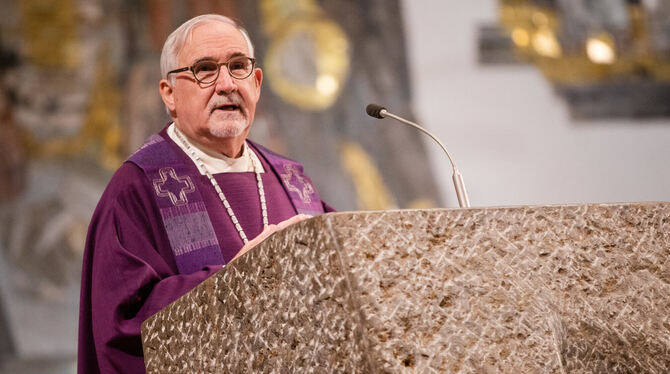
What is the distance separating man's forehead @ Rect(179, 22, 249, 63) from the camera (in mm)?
2834

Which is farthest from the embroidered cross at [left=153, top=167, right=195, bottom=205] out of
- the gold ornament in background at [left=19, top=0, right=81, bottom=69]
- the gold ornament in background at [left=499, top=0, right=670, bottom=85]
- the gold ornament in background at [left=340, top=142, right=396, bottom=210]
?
the gold ornament in background at [left=499, top=0, right=670, bottom=85]

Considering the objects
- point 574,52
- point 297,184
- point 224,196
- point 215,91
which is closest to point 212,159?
point 224,196

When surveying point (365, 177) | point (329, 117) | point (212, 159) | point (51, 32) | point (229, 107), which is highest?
point (51, 32)

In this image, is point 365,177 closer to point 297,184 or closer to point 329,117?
point 329,117

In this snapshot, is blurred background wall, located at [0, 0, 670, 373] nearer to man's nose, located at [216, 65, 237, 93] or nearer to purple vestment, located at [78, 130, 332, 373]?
purple vestment, located at [78, 130, 332, 373]

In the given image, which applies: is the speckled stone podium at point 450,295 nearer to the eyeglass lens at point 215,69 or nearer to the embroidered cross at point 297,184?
the eyeglass lens at point 215,69

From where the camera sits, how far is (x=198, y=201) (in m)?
2.81

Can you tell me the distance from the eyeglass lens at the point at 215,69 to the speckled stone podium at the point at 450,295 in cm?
120

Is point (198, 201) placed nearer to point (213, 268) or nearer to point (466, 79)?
point (213, 268)

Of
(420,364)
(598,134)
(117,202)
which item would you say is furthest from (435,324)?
(598,134)

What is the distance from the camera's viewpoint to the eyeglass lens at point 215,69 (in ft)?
9.27

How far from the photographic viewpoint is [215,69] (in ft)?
9.30

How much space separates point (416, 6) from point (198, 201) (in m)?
5.65

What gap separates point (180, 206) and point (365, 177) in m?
4.97
